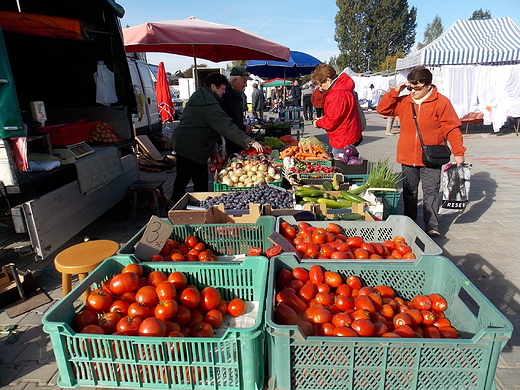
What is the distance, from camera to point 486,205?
5.86m

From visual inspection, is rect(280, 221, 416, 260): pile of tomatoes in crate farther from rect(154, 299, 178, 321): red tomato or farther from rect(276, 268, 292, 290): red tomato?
rect(154, 299, 178, 321): red tomato

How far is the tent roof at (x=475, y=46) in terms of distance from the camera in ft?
45.3

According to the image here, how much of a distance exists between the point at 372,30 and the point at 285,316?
181 feet

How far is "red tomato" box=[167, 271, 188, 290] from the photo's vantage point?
6.61 feet

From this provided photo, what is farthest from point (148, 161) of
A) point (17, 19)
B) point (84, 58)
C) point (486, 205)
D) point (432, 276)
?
point (432, 276)

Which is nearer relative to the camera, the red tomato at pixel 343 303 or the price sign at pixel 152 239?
the red tomato at pixel 343 303

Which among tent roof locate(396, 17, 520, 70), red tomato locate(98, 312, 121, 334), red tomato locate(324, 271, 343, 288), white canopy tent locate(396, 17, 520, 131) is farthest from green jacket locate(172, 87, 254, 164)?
tent roof locate(396, 17, 520, 70)

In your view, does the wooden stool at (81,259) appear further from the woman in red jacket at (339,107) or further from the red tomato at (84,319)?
the woman in red jacket at (339,107)

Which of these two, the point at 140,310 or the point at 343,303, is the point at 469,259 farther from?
the point at 140,310

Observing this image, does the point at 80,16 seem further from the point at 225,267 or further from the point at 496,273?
the point at 496,273

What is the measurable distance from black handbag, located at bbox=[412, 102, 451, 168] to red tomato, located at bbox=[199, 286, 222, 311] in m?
3.21

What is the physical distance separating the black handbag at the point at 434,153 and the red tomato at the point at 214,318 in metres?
3.27

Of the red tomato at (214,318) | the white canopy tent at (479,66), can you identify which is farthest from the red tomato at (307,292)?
the white canopy tent at (479,66)

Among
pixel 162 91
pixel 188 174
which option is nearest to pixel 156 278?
pixel 188 174
